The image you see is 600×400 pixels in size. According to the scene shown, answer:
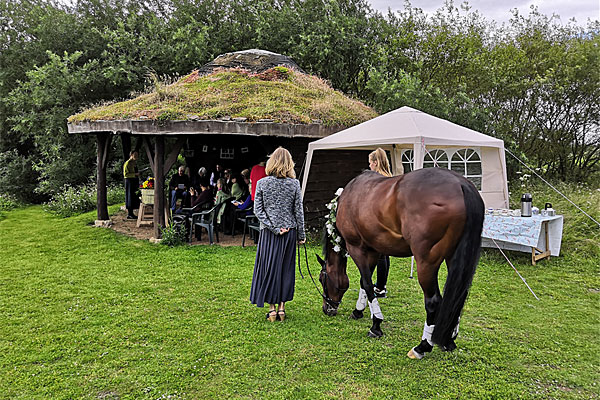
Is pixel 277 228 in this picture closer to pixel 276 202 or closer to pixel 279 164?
pixel 276 202

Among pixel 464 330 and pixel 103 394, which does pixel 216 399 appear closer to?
pixel 103 394

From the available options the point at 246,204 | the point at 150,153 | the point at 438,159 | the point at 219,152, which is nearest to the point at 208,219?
the point at 246,204

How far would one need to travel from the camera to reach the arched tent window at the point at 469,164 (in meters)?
8.01

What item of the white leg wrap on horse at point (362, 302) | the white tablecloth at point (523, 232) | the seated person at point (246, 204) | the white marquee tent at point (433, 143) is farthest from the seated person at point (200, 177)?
the white tablecloth at point (523, 232)

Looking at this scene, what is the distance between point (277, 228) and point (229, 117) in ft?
13.9

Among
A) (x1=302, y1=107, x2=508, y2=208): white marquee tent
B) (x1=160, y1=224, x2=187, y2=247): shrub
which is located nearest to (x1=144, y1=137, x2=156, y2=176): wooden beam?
(x1=160, y1=224, x2=187, y2=247): shrub

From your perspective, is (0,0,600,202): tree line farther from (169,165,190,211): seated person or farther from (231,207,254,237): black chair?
(169,165,190,211): seated person

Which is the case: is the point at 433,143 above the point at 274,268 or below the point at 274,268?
above

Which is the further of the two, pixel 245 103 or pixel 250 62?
pixel 250 62

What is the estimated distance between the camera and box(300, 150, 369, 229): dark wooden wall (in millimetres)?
8969

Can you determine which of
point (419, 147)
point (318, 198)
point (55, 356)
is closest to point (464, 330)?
point (419, 147)

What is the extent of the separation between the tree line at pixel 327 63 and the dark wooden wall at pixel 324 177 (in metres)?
2.90

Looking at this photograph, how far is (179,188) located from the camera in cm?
925

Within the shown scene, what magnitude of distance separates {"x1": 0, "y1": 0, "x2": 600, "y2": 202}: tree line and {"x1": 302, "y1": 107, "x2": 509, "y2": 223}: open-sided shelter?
10.4 ft
